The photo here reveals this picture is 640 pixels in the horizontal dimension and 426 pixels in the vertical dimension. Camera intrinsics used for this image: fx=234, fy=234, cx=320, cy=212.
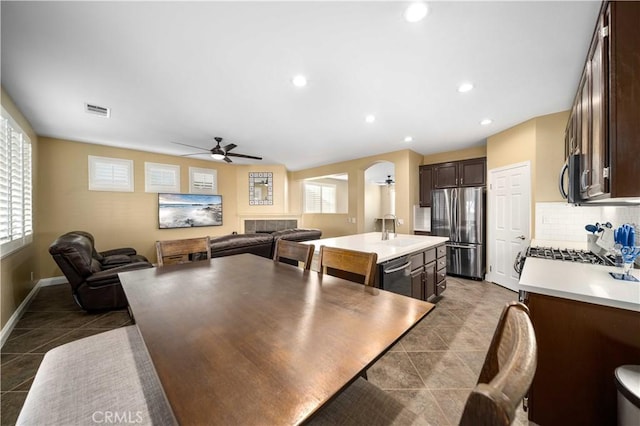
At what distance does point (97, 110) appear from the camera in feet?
9.83

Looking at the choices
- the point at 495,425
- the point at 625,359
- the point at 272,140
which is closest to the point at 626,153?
the point at 625,359

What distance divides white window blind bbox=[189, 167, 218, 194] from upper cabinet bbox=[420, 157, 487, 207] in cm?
516

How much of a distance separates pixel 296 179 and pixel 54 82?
213 inches

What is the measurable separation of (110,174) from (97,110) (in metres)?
2.23

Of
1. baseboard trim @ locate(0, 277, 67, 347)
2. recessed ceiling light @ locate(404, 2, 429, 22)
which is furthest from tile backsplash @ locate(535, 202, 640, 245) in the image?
baseboard trim @ locate(0, 277, 67, 347)

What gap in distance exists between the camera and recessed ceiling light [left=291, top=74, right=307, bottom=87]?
7.53ft

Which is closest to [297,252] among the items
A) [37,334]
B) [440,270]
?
[440,270]

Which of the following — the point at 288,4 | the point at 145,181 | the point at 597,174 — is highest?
the point at 288,4

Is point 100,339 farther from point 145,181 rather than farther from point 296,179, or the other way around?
point 296,179

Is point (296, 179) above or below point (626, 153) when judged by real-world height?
above

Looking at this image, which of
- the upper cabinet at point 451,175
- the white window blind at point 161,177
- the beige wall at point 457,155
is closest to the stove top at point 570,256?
the upper cabinet at point 451,175

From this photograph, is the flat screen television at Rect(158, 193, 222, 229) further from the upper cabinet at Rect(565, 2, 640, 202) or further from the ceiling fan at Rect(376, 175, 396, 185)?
the upper cabinet at Rect(565, 2, 640, 202)

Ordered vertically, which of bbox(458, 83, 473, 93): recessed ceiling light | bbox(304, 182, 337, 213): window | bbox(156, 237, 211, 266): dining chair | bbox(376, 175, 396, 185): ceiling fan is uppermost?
bbox(458, 83, 473, 93): recessed ceiling light

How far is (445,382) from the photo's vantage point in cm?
174
